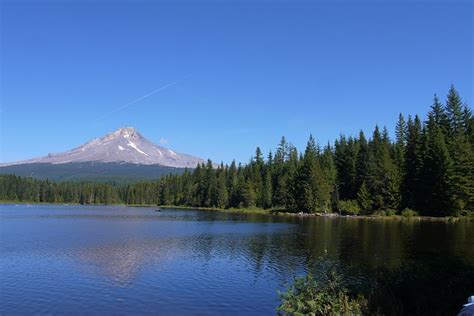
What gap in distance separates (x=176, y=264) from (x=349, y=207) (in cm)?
8378

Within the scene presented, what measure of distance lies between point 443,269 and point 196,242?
40.6 m

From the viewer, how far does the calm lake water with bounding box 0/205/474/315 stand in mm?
26859

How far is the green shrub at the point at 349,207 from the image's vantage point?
114438mm

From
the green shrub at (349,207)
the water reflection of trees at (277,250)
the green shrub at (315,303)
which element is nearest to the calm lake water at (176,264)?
the water reflection of trees at (277,250)

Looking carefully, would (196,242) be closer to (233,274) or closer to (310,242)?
(310,242)

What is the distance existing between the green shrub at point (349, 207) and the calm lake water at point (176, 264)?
47.6 metres

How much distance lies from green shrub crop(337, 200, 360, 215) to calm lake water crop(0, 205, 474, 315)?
47591mm

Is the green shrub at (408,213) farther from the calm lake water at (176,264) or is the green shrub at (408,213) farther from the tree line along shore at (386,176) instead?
the calm lake water at (176,264)

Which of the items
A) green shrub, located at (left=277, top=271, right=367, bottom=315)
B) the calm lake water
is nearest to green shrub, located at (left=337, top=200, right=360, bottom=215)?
the calm lake water

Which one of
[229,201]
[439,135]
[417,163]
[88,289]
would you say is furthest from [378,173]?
[88,289]

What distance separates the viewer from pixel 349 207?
116 metres

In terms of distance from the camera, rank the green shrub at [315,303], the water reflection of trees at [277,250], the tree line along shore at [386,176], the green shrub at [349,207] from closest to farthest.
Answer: the green shrub at [315,303] → the water reflection of trees at [277,250] → the tree line along shore at [386,176] → the green shrub at [349,207]

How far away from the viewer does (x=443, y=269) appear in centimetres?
2091

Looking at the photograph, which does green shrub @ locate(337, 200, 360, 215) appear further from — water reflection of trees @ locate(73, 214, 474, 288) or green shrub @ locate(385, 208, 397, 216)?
water reflection of trees @ locate(73, 214, 474, 288)
